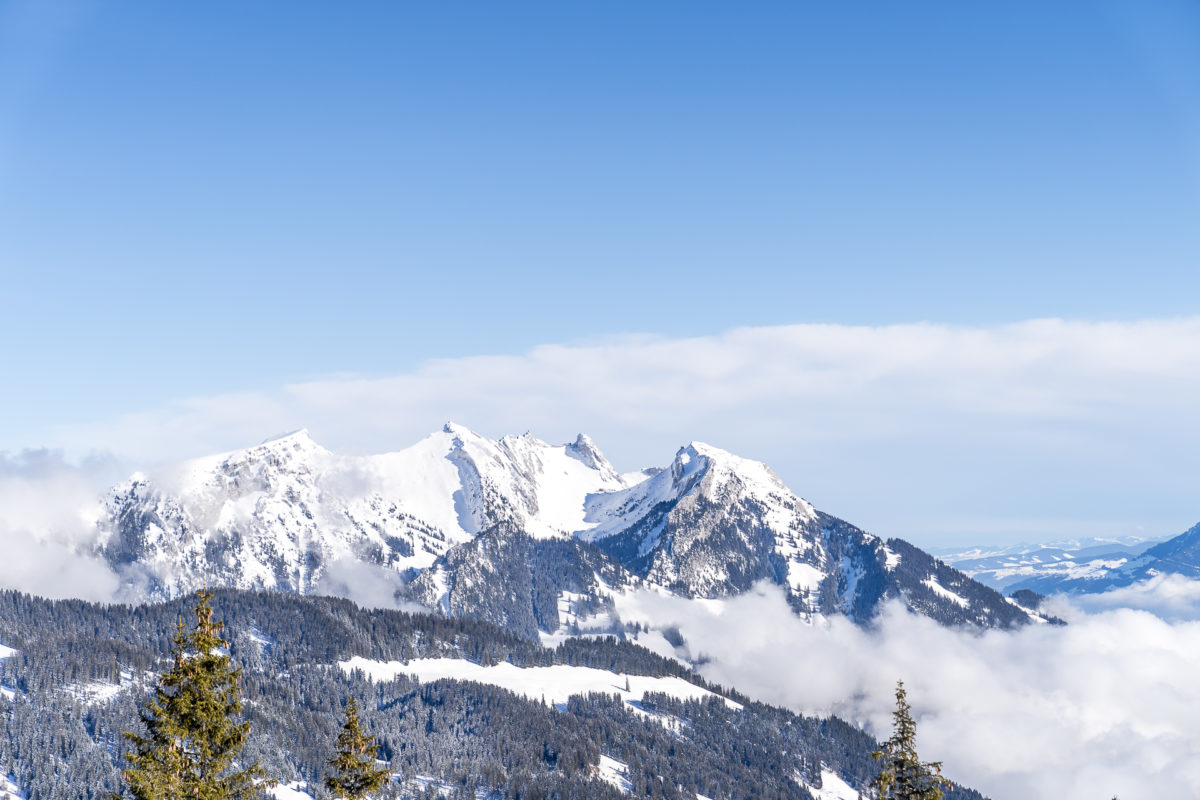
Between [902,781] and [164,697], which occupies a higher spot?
[164,697]

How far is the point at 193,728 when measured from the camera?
48719 millimetres

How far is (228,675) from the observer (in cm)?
4994

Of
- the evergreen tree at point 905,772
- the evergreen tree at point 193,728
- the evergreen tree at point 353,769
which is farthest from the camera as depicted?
the evergreen tree at point 353,769

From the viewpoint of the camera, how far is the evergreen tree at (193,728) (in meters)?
48.1

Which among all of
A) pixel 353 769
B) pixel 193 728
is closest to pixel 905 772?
pixel 353 769

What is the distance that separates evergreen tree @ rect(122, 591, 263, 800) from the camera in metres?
48.1

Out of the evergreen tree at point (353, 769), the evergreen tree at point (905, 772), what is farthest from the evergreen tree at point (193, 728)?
the evergreen tree at point (905, 772)

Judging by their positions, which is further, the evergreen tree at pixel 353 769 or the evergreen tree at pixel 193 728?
the evergreen tree at pixel 353 769

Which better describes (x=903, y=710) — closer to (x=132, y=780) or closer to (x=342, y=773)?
(x=342, y=773)

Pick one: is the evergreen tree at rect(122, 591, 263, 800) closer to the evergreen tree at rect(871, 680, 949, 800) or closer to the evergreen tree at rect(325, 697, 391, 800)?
the evergreen tree at rect(325, 697, 391, 800)

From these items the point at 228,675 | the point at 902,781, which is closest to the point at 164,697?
the point at 228,675

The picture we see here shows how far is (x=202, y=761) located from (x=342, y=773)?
9.08 meters

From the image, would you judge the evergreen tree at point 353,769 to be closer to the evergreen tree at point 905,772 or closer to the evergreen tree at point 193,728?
the evergreen tree at point 193,728

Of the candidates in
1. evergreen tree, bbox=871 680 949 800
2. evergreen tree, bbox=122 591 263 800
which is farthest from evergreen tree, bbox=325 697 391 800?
evergreen tree, bbox=871 680 949 800
